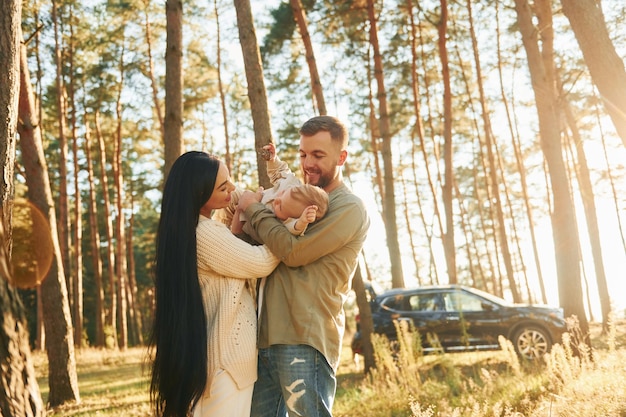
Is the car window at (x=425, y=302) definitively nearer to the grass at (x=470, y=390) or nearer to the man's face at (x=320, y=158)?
the grass at (x=470, y=390)

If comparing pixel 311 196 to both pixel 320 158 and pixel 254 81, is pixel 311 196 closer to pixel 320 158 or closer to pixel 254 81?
pixel 320 158

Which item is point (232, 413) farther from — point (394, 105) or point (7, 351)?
point (394, 105)

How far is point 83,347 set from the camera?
1758cm

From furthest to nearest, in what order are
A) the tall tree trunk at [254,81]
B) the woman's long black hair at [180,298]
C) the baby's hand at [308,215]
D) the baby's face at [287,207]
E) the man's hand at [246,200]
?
the tall tree trunk at [254,81], the man's hand at [246,200], the baby's face at [287,207], the baby's hand at [308,215], the woman's long black hair at [180,298]

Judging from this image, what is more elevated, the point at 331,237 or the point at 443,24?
the point at 443,24

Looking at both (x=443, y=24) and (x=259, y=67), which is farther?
(x=443, y=24)

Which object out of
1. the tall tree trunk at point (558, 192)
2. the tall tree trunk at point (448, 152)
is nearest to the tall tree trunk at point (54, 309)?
the tall tree trunk at point (558, 192)

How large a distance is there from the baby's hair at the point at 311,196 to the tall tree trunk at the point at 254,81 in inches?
128

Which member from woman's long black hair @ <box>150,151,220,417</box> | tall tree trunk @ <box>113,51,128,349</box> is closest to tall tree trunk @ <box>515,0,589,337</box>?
woman's long black hair @ <box>150,151,220,417</box>

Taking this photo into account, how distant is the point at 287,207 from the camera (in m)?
2.78

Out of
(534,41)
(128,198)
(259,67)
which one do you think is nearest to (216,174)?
(259,67)

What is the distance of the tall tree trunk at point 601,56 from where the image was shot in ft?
19.1

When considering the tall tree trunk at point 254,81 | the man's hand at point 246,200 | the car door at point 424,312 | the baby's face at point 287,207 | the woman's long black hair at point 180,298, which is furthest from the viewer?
the car door at point 424,312

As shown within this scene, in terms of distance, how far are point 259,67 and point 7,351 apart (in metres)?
4.99
